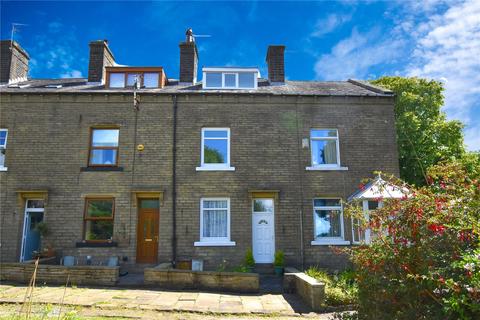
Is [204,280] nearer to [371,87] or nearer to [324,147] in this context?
[324,147]

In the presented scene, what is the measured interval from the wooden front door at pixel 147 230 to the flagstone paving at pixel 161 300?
12.5 feet

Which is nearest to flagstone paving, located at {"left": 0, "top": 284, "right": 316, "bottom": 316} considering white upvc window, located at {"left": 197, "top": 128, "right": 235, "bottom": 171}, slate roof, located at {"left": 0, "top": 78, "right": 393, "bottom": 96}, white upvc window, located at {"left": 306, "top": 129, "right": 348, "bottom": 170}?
white upvc window, located at {"left": 197, "top": 128, "right": 235, "bottom": 171}

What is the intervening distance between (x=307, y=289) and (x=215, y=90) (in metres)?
9.45

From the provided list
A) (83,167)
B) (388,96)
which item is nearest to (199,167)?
(83,167)

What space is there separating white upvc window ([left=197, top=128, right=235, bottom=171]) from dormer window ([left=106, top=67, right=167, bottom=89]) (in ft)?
11.5

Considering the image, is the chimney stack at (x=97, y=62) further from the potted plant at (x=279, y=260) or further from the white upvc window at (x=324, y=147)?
the potted plant at (x=279, y=260)

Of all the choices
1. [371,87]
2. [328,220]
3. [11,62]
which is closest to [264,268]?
[328,220]

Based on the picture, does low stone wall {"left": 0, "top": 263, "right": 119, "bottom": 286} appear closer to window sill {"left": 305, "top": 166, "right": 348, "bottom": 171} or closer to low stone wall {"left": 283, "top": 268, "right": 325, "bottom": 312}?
low stone wall {"left": 283, "top": 268, "right": 325, "bottom": 312}

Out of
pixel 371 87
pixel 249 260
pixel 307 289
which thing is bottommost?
pixel 307 289

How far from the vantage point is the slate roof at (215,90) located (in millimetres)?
14836

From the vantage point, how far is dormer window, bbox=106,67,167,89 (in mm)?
15797

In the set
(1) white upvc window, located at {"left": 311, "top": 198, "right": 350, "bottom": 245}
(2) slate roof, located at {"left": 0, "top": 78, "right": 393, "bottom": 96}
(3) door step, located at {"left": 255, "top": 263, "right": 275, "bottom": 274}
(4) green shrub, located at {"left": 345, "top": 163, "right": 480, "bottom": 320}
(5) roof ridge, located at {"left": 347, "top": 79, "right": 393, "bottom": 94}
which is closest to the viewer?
(4) green shrub, located at {"left": 345, "top": 163, "right": 480, "bottom": 320}

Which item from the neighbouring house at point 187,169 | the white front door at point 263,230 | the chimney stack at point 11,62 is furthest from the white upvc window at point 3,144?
the white front door at point 263,230

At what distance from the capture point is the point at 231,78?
1605cm
